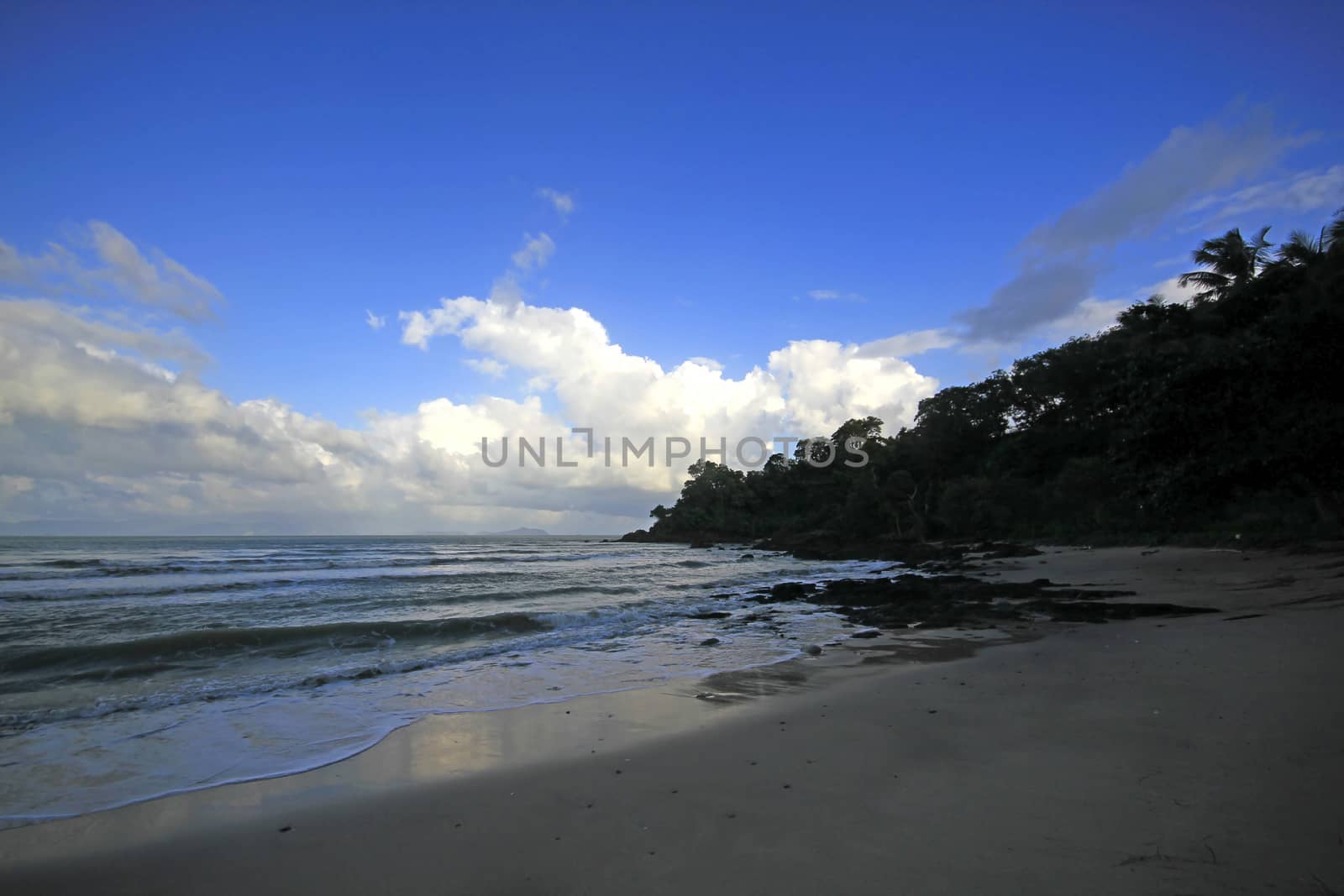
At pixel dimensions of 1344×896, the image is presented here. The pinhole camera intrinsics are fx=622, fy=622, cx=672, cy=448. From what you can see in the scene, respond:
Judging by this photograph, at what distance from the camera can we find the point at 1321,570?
12203 mm

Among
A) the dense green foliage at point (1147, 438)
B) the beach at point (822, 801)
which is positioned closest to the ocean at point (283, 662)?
the beach at point (822, 801)

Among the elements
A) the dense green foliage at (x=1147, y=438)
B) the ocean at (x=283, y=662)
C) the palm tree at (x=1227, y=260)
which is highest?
the palm tree at (x=1227, y=260)

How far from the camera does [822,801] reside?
4020 mm

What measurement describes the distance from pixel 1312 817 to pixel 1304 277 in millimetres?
22531

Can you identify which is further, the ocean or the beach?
the ocean

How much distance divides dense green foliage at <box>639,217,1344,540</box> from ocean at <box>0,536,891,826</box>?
10.1m

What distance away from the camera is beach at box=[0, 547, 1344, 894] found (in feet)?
10.1

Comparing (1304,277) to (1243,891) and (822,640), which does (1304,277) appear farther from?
(1243,891)

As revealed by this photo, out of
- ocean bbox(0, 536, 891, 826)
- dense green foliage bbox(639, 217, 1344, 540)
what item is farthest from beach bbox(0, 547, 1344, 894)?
dense green foliage bbox(639, 217, 1344, 540)

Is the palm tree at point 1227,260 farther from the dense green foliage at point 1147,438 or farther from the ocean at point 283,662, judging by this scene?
the ocean at point 283,662

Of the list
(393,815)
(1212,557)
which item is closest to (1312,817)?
(393,815)

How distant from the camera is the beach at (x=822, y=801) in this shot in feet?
10.1

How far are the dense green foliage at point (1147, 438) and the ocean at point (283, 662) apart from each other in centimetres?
1013

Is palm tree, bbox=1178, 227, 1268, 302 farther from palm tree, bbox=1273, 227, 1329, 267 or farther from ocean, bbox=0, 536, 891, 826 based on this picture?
ocean, bbox=0, 536, 891, 826
